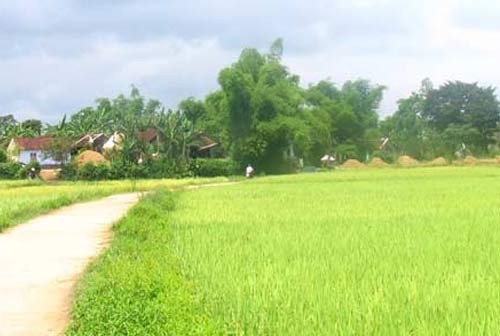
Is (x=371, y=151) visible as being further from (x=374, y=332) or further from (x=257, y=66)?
(x=374, y=332)

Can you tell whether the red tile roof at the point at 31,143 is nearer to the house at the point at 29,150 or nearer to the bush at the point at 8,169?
the house at the point at 29,150

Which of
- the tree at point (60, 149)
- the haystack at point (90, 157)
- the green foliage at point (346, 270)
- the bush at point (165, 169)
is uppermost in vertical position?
the tree at point (60, 149)

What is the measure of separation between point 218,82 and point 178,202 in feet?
111

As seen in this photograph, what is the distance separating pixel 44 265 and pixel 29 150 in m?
54.6

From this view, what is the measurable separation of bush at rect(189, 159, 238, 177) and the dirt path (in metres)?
32.2

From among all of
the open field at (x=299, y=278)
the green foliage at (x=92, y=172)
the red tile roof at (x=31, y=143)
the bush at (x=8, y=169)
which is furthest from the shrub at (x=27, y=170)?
the open field at (x=299, y=278)

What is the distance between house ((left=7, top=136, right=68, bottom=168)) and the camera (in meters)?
58.4

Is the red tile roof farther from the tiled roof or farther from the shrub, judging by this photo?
the shrub

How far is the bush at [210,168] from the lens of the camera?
50.1 metres

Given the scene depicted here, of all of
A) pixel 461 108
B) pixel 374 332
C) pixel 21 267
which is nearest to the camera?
pixel 374 332

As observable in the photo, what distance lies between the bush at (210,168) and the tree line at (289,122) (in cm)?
90

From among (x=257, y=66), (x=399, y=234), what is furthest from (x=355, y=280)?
(x=257, y=66)

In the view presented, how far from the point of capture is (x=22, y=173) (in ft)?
161

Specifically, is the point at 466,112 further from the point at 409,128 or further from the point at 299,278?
the point at 299,278
